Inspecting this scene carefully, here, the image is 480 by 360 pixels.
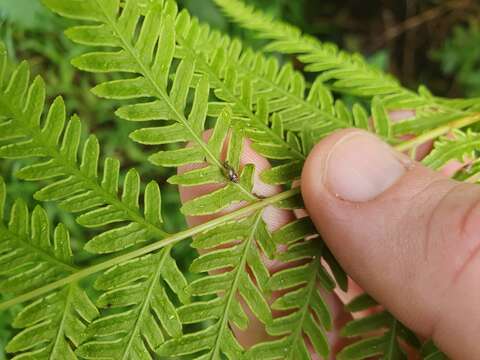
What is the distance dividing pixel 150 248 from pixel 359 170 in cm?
62

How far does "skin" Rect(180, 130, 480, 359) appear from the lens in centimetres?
146

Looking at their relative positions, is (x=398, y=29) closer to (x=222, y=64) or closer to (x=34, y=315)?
(x=222, y=64)

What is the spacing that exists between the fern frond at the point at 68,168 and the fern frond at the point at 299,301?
0.36 m

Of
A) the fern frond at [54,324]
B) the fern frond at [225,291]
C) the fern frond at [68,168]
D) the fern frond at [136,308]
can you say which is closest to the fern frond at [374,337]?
the fern frond at [225,291]

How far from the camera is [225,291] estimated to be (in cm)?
153

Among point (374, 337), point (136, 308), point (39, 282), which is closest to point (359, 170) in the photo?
point (374, 337)

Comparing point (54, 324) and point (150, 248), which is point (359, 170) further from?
point (54, 324)

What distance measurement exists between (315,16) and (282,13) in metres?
0.38

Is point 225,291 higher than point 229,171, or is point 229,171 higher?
point 229,171

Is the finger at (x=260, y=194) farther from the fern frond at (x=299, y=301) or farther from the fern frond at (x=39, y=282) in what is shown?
the fern frond at (x=39, y=282)

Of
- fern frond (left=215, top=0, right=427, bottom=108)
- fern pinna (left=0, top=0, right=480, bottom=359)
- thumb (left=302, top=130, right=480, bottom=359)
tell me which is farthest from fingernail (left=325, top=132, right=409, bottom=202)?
fern frond (left=215, top=0, right=427, bottom=108)

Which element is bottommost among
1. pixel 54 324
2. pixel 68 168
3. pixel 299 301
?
pixel 299 301

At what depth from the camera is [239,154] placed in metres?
1.57

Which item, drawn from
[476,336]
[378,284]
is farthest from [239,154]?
[476,336]
